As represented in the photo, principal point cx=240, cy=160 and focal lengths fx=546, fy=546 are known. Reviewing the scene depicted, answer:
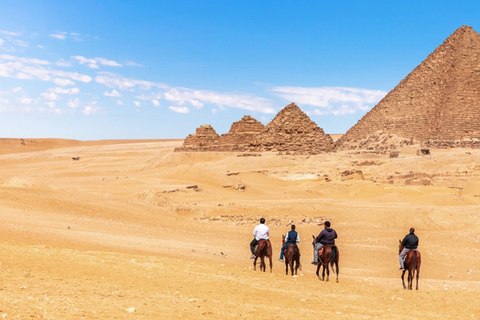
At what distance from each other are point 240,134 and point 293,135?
1280 cm

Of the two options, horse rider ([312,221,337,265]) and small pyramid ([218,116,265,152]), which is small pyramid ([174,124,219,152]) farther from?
horse rider ([312,221,337,265])

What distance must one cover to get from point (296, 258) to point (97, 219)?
305 inches

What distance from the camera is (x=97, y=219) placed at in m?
16.1

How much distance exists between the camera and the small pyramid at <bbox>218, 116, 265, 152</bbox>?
75.1 meters

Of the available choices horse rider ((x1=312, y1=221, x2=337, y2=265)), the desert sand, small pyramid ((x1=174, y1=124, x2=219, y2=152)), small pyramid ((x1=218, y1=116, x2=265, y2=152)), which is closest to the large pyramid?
small pyramid ((x1=218, y1=116, x2=265, y2=152))

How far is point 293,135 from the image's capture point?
66.2 metres

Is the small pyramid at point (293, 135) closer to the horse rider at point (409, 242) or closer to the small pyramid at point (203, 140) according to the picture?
the small pyramid at point (203, 140)

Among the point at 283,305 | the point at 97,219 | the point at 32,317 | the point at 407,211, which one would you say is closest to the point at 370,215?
the point at 407,211

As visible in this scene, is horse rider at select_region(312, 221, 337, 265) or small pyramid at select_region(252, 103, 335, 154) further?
small pyramid at select_region(252, 103, 335, 154)

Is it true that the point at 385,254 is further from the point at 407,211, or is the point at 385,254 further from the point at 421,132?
the point at 421,132

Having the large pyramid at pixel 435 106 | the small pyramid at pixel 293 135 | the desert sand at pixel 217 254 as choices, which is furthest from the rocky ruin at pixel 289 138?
the desert sand at pixel 217 254

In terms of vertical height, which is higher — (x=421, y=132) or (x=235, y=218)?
(x=421, y=132)

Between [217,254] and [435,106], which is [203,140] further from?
[217,254]

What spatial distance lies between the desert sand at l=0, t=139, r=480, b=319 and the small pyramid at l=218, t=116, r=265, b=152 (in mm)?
44046
